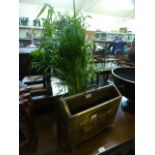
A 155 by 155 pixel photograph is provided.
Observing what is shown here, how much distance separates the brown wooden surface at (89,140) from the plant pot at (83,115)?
0.04 meters

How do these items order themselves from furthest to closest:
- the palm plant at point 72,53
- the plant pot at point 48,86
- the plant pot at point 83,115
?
the plant pot at point 48,86
the palm plant at point 72,53
the plant pot at point 83,115

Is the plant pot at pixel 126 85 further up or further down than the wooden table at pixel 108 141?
further up

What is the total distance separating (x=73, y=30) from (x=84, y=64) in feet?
0.65

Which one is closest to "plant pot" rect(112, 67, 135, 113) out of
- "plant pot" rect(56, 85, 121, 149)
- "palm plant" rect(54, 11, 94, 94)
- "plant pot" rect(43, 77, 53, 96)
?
"plant pot" rect(56, 85, 121, 149)

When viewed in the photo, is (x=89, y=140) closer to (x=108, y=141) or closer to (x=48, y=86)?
(x=108, y=141)

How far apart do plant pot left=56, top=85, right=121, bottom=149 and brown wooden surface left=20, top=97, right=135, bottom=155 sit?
0.12 feet

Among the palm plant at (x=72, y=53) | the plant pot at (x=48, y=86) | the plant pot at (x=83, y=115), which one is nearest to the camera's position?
the plant pot at (x=83, y=115)

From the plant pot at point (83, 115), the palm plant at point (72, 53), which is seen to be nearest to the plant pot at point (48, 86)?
the palm plant at point (72, 53)

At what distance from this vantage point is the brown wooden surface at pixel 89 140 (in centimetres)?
80

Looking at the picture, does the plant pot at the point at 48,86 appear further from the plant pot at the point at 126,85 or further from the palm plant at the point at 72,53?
the plant pot at the point at 126,85

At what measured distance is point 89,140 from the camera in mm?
870

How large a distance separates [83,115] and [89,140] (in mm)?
228
